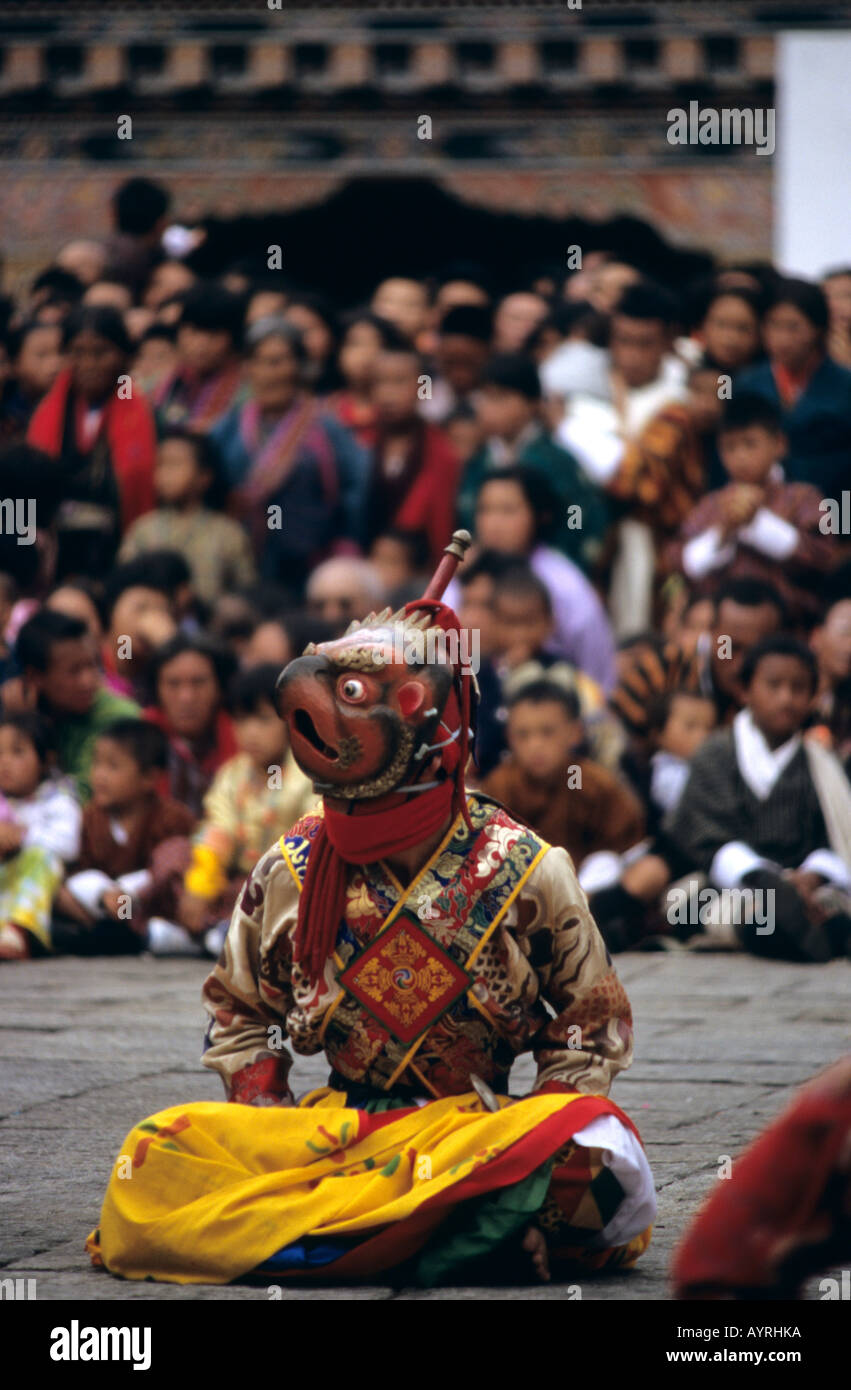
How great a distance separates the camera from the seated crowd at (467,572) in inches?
273

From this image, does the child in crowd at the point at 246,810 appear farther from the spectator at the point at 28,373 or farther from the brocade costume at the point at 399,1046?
the brocade costume at the point at 399,1046

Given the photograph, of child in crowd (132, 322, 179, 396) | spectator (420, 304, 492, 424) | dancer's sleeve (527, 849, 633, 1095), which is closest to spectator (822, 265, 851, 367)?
spectator (420, 304, 492, 424)

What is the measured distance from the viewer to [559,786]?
6.89 meters

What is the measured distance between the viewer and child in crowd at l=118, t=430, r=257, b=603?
834cm

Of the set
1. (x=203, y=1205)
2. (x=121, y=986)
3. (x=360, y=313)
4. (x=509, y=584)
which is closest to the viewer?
(x=203, y=1205)

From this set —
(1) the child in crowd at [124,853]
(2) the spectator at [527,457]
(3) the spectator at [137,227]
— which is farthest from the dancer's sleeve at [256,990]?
(3) the spectator at [137,227]

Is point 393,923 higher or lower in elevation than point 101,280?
lower

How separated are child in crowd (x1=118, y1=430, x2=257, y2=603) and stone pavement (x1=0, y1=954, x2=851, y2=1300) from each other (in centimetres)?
189

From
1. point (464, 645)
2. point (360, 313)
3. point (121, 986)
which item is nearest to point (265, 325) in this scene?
point (360, 313)

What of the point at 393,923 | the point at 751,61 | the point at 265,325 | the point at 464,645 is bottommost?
the point at 393,923

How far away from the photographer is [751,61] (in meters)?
11.0

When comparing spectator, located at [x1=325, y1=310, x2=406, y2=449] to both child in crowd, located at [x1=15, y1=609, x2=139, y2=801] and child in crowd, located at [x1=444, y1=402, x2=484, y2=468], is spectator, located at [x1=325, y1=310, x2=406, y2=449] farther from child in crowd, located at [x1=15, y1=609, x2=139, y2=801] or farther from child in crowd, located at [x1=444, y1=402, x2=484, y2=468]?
child in crowd, located at [x1=15, y1=609, x2=139, y2=801]
